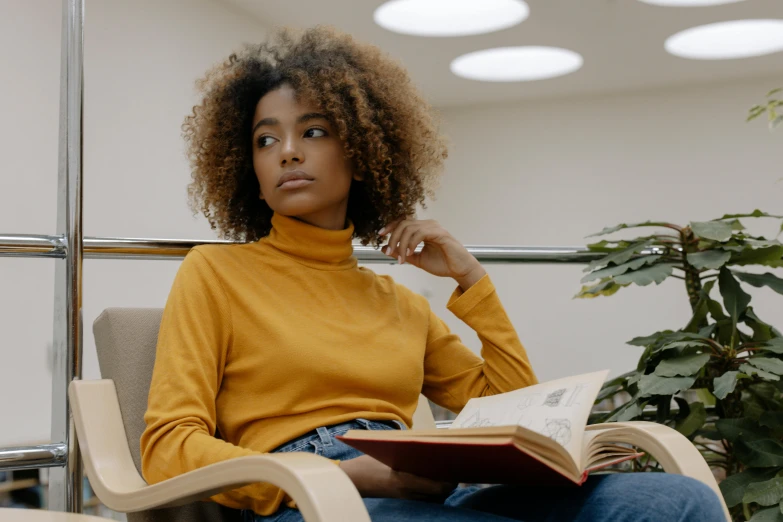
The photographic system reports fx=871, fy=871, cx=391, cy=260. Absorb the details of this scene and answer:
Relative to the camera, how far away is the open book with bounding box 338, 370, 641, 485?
0.86 m

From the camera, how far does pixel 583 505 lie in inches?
40.8

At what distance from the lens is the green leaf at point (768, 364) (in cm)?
176

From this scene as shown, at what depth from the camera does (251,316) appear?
1.23 m

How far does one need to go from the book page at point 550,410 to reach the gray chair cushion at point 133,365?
1.26 feet

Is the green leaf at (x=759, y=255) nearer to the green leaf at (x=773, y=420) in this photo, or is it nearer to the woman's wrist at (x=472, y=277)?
the green leaf at (x=773, y=420)

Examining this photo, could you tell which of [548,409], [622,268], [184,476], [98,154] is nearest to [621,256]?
[622,268]

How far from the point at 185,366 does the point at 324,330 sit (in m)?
0.22

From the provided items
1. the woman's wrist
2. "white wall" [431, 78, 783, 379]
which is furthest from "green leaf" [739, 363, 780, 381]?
"white wall" [431, 78, 783, 379]

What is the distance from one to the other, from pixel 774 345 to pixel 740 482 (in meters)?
0.30

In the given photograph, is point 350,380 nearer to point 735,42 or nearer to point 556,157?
point 735,42

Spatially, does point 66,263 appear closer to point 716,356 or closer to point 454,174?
point 716,356

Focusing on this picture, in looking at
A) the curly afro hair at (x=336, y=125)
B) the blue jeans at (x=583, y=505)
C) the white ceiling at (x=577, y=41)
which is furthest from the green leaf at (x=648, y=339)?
the white ceiling at (x=577, y=41)

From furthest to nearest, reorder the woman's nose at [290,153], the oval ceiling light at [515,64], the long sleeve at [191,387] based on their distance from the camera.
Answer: the oval ceiling light at [515,64], the woman's nose at [290,153], the long sleeve at [191,387]

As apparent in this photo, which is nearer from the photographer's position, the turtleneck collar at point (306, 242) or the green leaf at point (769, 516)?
the turtleneck collar at point (306, 242)
